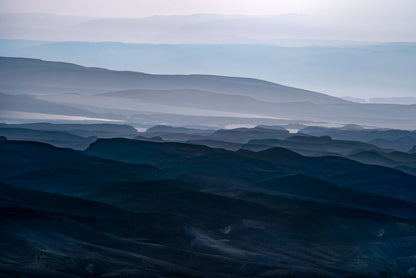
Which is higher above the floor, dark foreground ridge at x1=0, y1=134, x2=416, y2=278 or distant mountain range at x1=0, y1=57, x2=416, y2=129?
distant mountain range at x1=0, y1=57, x2=416, y2=129

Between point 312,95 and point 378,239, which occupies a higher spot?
point 312,95

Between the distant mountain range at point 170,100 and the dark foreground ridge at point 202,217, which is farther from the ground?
the distant mountain range at point 170,100

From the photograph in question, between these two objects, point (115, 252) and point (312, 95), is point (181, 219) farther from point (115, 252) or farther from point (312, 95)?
point (312, 95)

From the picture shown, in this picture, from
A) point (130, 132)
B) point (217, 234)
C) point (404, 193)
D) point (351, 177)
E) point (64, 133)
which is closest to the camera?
point (217, 234)

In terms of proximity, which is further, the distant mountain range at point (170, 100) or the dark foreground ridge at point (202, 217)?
the distant mountain range at point (170, 100)

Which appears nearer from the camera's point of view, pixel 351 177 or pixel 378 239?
pixel 378 239

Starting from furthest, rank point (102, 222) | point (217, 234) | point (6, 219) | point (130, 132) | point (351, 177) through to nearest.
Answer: point (130, 132), point (351, 177), point (217, 234), point (102, 222), point (6, 219)

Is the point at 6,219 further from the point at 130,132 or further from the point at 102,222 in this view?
the point at 130,132

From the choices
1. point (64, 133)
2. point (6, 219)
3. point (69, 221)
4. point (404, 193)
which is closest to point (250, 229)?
point (69, 221)

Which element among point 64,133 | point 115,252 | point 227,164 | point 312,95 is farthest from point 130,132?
point 312,95

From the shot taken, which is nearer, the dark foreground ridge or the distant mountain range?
the dark foreground ridge

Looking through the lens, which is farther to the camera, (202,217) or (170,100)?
(170,100)
